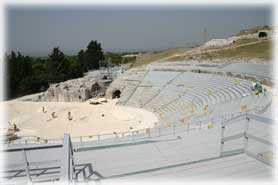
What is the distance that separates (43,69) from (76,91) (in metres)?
23.1

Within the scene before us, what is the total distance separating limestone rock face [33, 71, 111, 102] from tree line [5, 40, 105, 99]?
7546 millimetres

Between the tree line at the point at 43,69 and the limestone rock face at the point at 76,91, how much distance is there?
7.55 metres

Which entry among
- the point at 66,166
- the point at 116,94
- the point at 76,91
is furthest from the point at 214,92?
the point at 66,166

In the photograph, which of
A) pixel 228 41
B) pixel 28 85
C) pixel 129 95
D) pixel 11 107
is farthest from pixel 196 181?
pixel 228 41

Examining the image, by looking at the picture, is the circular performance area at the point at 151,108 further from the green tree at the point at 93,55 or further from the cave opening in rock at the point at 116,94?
the green tree at the point at 93,55

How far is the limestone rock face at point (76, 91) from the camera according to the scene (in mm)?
27938

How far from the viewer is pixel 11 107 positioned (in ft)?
79.7

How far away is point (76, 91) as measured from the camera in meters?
28.0

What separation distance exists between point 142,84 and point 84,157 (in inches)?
842

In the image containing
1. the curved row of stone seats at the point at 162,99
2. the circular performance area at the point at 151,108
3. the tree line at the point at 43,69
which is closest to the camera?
the circular performance area at the point at 151,108

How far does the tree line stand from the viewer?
118 feet

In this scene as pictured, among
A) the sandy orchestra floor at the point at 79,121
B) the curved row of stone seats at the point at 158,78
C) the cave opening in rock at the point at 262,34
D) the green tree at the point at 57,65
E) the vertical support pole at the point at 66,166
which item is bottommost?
the sandy orchestra floor at the point at 79,121

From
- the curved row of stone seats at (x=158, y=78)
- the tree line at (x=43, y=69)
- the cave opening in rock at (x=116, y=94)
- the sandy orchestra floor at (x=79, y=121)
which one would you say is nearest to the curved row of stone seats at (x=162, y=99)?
the sandy orchestra floor at (x=79, y=121)

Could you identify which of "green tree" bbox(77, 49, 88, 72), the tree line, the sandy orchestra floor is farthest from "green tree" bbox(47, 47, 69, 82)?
the sandy orchestra floor
